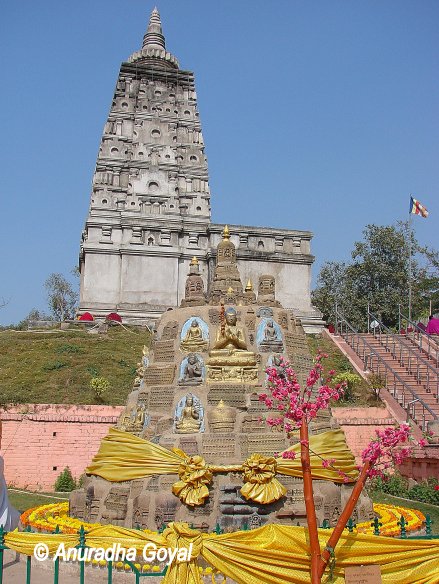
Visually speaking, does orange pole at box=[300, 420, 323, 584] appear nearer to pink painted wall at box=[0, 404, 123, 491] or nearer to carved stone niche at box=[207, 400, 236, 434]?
carved stone niche at box=[207, 400, 236, 434]

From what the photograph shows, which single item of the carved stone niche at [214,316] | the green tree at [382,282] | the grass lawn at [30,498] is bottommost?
the grass lawn at [30,498]

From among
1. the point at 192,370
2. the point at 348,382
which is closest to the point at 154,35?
the point at 348,382

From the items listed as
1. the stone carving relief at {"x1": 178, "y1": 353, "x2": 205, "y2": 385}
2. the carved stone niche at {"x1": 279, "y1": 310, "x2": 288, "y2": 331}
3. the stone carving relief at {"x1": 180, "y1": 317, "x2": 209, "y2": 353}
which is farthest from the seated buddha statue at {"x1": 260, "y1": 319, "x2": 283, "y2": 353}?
the stone carving relief at {"x1": 178, "y1": 353, "x2": 205, "y2": 385}

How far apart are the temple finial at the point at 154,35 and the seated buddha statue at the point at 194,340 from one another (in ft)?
146

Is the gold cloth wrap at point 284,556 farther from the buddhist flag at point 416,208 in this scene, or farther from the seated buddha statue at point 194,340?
the buddhist flag at point 416,208

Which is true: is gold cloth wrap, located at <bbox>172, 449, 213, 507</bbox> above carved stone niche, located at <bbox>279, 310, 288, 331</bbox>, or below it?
below

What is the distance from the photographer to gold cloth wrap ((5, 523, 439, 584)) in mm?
6693

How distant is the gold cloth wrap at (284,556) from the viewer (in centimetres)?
669

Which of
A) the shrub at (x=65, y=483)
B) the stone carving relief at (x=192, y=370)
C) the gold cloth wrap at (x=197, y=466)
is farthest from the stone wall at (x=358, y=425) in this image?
the stone carving relief at (x=192, y=370)

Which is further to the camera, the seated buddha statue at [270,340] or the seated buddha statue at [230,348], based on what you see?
the seated buddha statue at [270,340]

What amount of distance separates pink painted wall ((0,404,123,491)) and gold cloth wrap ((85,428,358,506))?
26.6ft

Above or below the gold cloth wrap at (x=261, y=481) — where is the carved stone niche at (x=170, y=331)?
above

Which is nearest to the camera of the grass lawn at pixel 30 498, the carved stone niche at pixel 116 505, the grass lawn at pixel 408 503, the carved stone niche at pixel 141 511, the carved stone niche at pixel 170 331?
the carved stone niche at pixel 141 511

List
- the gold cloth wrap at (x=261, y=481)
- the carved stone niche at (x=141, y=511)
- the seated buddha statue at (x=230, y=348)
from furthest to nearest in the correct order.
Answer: the seated buddha statue at (x=230, y=348)
the carved stone niche at (x=141, y=511)
the gold cloth wrap at (x=261, y=481)
